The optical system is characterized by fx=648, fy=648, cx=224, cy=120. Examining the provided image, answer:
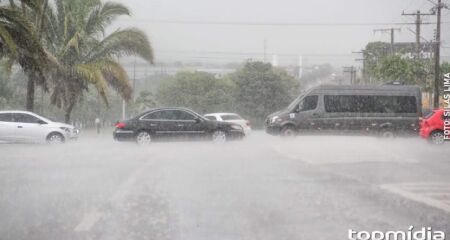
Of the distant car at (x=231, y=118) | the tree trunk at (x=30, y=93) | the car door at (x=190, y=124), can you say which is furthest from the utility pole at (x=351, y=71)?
the car door at (x=190, y=124)

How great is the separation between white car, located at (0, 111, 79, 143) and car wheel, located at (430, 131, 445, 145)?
13861mm

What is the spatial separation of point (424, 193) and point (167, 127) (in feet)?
40.3

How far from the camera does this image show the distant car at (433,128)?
879 inches

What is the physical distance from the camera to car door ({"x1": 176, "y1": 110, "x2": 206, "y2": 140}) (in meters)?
21.8

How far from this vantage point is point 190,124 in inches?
858

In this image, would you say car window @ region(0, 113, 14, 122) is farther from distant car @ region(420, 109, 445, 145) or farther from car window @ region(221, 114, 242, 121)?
distant car @ region(420, 109, 445, 145)

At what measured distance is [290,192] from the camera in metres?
10.8

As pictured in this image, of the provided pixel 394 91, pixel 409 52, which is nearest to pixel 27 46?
pixel 394 91

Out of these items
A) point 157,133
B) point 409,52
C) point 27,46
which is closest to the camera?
point 27,46

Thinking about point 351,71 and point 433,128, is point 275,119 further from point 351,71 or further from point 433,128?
point 351,71

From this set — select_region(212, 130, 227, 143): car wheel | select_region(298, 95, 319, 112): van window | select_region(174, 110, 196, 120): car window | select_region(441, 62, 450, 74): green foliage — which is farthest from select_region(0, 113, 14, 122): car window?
select_region(441, 62, 450, 74): green foliage

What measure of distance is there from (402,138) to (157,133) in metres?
9.26

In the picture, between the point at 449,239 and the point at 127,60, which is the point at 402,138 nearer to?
the point at 127,60

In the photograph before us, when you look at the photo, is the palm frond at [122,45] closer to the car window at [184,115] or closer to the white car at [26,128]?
the white car at [26,128]
